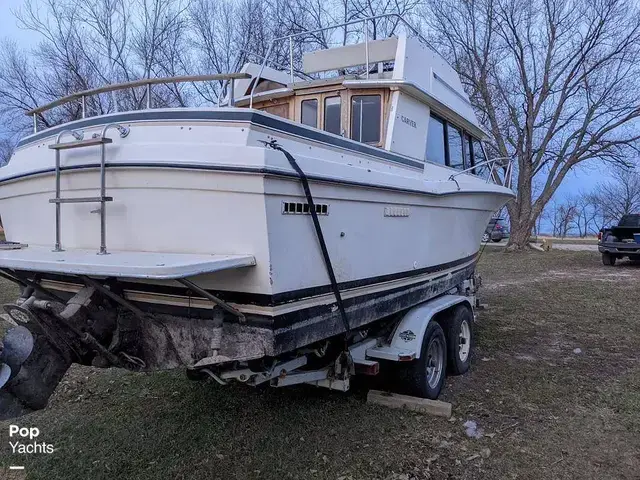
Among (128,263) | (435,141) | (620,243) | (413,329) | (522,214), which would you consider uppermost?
(435,141)

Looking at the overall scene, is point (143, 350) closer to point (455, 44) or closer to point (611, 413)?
point (611, 413)

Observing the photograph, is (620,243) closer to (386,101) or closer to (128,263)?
(386,101)

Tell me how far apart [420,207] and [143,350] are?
2492 mm

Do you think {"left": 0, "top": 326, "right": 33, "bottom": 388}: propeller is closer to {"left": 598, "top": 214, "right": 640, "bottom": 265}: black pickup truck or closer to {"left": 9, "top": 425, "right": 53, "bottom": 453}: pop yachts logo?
{"left": 9, "top": 425, "right": 53, "bottom": 453}: pop yachts logo

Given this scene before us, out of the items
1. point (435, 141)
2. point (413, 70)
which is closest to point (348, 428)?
point (435, 141)

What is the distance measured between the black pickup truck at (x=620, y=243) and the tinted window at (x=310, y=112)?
40.8 feet

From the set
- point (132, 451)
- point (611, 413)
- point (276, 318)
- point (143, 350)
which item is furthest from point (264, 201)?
point (611, 413)

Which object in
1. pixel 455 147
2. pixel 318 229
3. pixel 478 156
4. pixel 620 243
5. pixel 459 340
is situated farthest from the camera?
pixel 620 243

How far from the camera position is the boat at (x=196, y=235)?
281 cm

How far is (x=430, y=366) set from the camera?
15.6 feet

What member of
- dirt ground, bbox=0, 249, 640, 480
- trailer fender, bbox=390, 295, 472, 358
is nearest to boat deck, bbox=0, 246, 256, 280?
dirt ground, bbox=0, 249, 640, 480

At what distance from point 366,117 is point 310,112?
61 cm

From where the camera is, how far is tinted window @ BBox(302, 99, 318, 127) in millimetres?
4938

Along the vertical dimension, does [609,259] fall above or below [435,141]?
below
